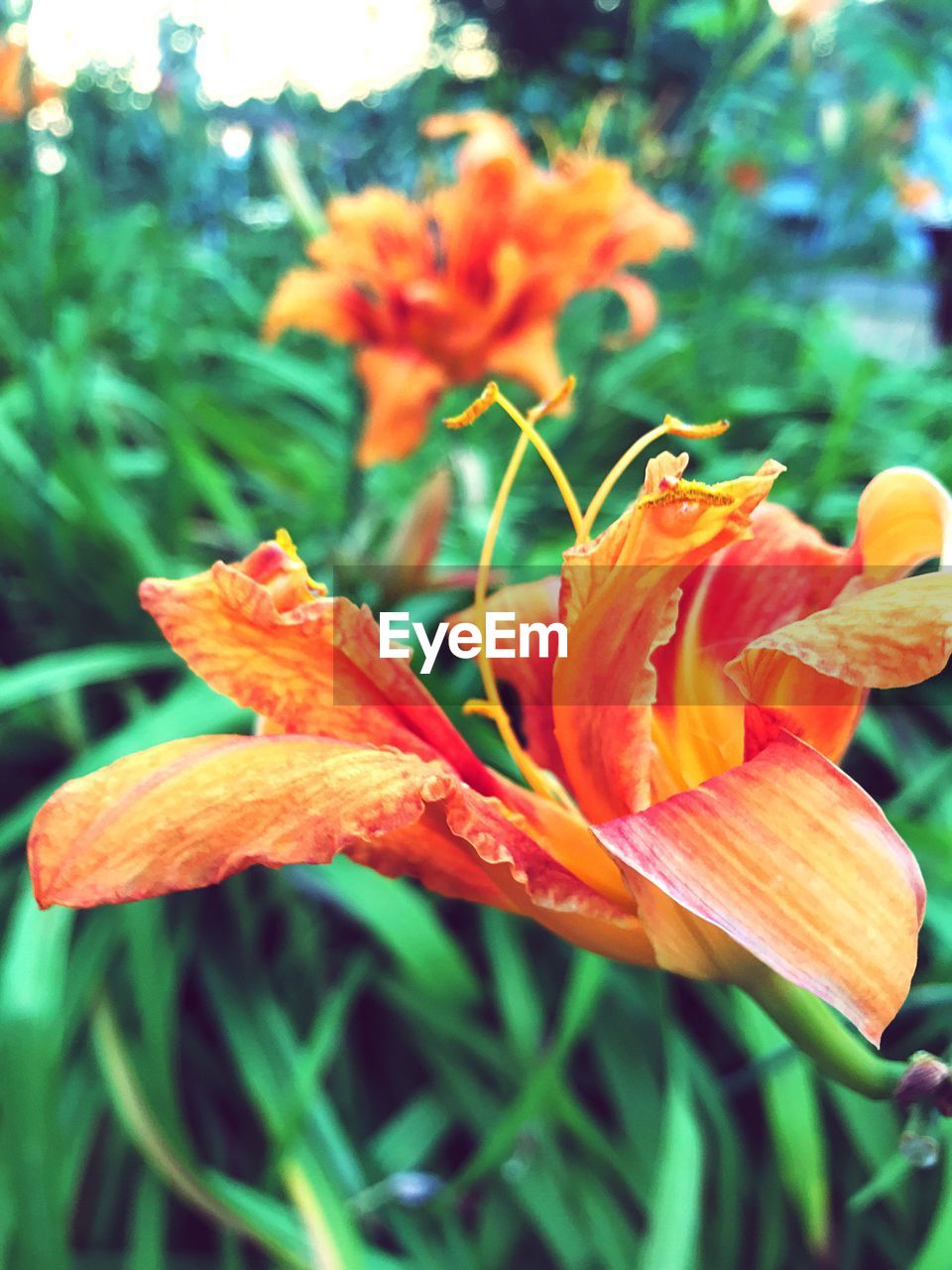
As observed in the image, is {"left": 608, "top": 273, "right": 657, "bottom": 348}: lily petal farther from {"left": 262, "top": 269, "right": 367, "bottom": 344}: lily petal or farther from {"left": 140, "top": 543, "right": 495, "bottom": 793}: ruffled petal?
{"left": 140, "top": 543, "right": 495, "bottom": 793}: ruffled petal

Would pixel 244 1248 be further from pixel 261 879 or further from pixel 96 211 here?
pixel 96 211

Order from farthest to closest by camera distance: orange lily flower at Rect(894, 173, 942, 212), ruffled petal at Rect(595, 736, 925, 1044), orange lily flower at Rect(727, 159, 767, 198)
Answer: orange lily flower at Rect(894, 173, 942, 212) < orange lily flower at Rect(727, 159, 767, 198) < ruffled petal at Rect(595, 736, 925, 1044)

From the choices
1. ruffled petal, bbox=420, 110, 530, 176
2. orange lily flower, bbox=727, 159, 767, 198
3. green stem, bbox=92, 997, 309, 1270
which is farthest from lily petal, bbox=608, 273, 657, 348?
green stem, bbox=92, 997, 309, 1270

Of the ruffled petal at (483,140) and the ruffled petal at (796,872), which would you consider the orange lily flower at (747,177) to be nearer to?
the ruffled petal at (483,140)

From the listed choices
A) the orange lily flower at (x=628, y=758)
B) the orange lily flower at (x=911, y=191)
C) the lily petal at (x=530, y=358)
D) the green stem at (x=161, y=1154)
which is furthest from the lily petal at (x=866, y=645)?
the orange lily flower at (x=911, y=191)

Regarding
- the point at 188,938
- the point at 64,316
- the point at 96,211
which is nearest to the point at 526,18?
the point at 64,316
